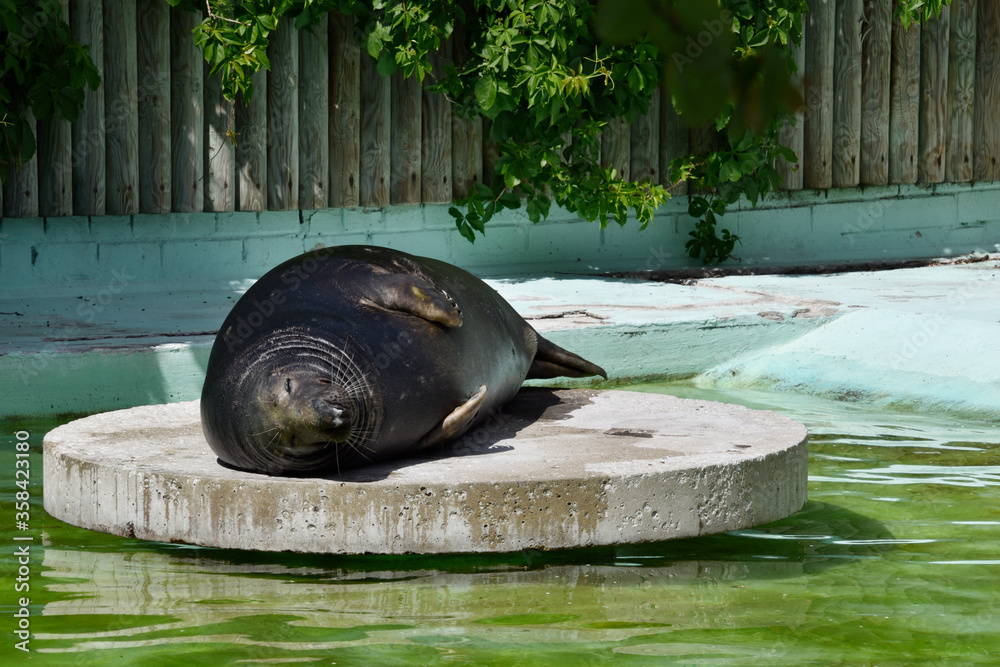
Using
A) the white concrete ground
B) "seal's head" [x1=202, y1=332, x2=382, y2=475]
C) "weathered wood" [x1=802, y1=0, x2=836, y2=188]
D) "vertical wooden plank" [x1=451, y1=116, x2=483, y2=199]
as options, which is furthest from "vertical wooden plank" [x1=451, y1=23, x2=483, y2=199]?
"seal's head" [x1=202, y1=332, x2=382, y2=475]

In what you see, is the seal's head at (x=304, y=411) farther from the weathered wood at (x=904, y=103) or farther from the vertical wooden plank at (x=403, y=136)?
the weathered wood at (x=904, y=103)

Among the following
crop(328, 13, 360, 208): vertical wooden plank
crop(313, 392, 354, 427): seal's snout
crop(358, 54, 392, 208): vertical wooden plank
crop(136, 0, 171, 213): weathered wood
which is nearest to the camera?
crop(313, 392, 354, 427): seal's snout

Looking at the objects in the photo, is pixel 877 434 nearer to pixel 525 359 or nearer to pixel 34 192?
pixel 525 359

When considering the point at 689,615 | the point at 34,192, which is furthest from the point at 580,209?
the point at 689,615

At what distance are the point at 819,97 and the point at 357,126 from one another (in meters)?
3.65

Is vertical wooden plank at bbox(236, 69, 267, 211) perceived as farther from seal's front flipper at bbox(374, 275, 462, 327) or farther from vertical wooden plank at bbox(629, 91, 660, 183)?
seal's front flipper at bbox(374, 275, 462, 327)

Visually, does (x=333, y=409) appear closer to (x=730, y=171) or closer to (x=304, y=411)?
(x=304, y=411)

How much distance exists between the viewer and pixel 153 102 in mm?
7898

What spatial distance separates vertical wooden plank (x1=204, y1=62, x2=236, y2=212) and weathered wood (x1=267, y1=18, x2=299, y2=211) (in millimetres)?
288

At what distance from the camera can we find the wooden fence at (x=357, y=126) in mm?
7738

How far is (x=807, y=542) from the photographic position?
161 inches

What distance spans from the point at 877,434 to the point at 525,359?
68.6 inches

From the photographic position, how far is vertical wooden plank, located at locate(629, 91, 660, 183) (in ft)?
31.3

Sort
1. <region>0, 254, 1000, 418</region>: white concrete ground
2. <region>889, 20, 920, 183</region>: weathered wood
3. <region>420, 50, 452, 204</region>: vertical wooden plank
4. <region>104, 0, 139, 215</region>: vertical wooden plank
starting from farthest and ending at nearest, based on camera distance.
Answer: <region>889, 20, 920, 183</region>: weathered wood
<region>420, 50, 452, 204</region>: vertical wooden plank
<region>104, 0, 139, 215</region>: vertical wooden plank
<region>0, 254, 1000, 418</region>: white concrete ground
